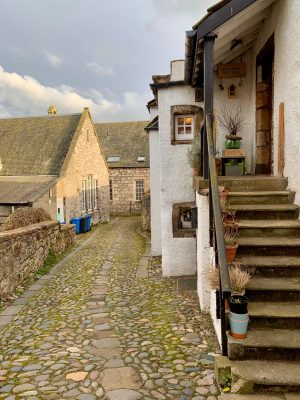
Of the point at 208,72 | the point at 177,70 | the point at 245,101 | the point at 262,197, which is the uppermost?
the point at 177,70

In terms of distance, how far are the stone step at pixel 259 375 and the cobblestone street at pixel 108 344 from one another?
0.31m

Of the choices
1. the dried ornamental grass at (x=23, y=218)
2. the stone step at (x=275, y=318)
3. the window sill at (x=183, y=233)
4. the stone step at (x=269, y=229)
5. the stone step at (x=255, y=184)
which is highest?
the stone step at (x=255, y=184)

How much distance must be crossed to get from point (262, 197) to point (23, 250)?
5632mm

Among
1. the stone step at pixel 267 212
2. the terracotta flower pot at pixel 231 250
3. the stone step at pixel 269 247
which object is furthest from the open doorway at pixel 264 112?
the terracotta flower pot at pixel 231 250

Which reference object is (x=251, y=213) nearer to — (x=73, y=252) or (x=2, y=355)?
(x=2, y=355)

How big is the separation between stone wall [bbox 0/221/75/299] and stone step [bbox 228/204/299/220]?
485cm

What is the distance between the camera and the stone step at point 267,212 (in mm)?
5336

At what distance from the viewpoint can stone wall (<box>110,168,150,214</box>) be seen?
28.2m

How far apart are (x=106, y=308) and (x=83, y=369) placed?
7.04ft

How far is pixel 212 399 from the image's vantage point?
11.3 ft

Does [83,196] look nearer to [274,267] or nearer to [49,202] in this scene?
[49,202]

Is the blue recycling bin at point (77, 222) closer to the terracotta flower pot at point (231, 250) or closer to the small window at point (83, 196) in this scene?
the small window at point (83, 196)

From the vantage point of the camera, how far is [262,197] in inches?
224

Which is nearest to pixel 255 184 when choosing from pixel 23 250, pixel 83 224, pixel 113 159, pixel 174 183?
pixel 174 183
